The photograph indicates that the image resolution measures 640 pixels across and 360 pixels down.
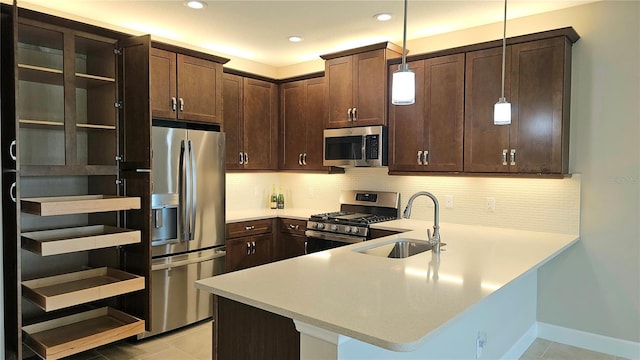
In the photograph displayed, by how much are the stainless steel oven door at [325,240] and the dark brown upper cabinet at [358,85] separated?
107 centimetres

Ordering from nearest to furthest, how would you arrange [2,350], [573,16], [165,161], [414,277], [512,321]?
1. [414,277]
2. [2,350]
3. [512,321]
4. [573,16]
5. [165,161]

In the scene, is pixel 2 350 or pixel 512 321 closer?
pixel 2 350

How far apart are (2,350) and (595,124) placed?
4.28 metres

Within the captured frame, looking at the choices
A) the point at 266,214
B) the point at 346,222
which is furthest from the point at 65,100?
the point at 346,222

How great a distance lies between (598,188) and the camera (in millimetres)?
3209

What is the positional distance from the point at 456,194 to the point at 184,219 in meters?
2.37

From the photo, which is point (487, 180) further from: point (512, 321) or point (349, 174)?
point (349, 174)

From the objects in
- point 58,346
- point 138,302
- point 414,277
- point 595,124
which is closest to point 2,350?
point 58,346

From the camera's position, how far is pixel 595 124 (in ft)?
10.5

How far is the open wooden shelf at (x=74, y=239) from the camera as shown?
2.75m

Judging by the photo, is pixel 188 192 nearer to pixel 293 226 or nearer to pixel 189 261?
pixel 189 261

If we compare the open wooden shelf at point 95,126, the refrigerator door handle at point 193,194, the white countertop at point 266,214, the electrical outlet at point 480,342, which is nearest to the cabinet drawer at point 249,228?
the white countertop at point 266,214

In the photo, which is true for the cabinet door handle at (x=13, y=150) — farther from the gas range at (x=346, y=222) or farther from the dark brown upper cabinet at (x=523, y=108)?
the dark brown upper cabinet at (x=523, y=108)

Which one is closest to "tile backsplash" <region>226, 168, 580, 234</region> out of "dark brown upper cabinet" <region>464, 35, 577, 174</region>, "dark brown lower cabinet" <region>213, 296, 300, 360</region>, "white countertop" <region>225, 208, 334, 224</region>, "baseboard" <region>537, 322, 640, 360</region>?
"white countertop" <region>225, 208, 334, 224</region>
